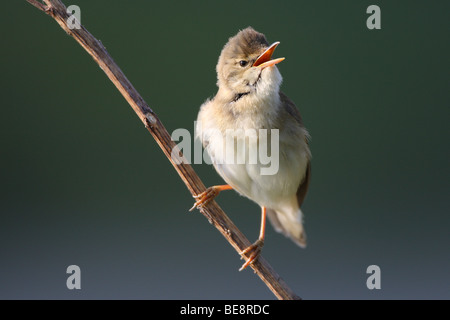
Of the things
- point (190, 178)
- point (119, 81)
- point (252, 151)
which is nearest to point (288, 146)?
point (252, 151)

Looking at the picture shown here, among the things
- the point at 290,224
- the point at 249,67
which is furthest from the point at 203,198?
the point at 290,224

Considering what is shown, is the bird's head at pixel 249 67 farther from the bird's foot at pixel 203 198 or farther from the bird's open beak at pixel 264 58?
the bird's foot at pixel 203 198

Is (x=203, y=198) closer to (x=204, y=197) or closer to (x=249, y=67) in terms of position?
(x=204, y=197)

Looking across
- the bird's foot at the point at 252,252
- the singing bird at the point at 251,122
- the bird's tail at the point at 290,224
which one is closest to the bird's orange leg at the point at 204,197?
the singing bird at the point at 251,122

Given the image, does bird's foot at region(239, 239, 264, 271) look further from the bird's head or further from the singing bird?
the bird's head

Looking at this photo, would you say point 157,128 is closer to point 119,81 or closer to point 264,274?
point 119,81
